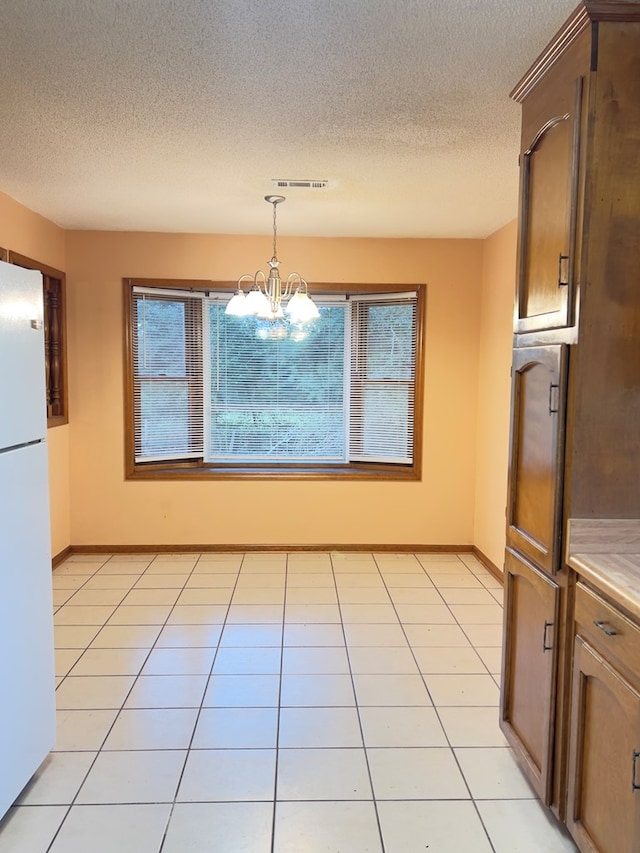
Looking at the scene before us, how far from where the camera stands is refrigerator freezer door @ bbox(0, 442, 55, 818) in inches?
70.1

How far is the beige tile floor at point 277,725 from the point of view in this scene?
5.95 ft

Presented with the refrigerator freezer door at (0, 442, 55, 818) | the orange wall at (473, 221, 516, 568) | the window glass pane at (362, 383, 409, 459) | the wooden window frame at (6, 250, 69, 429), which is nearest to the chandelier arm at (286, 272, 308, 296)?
the window glass pane at (362, 383, 409, 459)

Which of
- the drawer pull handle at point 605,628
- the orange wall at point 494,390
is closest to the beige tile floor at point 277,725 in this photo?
the orange wall at point 494,390

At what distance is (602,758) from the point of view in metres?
1.52

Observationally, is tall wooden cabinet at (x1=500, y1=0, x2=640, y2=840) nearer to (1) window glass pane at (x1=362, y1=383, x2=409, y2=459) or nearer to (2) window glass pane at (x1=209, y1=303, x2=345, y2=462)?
(1) window glass pane at (x1=362, y1=383, x2=409, y2=459)

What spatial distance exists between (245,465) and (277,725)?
255 cm

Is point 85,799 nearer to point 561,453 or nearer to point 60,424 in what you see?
point 561,453

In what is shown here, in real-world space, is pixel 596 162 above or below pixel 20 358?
above

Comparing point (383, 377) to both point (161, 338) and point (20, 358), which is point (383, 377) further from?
point (20, 358)

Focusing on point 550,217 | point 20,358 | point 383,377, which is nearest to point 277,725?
point 20,358

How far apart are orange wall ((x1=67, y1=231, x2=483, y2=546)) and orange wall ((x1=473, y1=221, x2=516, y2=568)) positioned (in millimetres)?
110

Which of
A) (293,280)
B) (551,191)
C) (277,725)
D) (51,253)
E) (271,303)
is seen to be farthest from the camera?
(293,280)

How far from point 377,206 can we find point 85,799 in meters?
3.29

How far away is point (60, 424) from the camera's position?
424 cm
